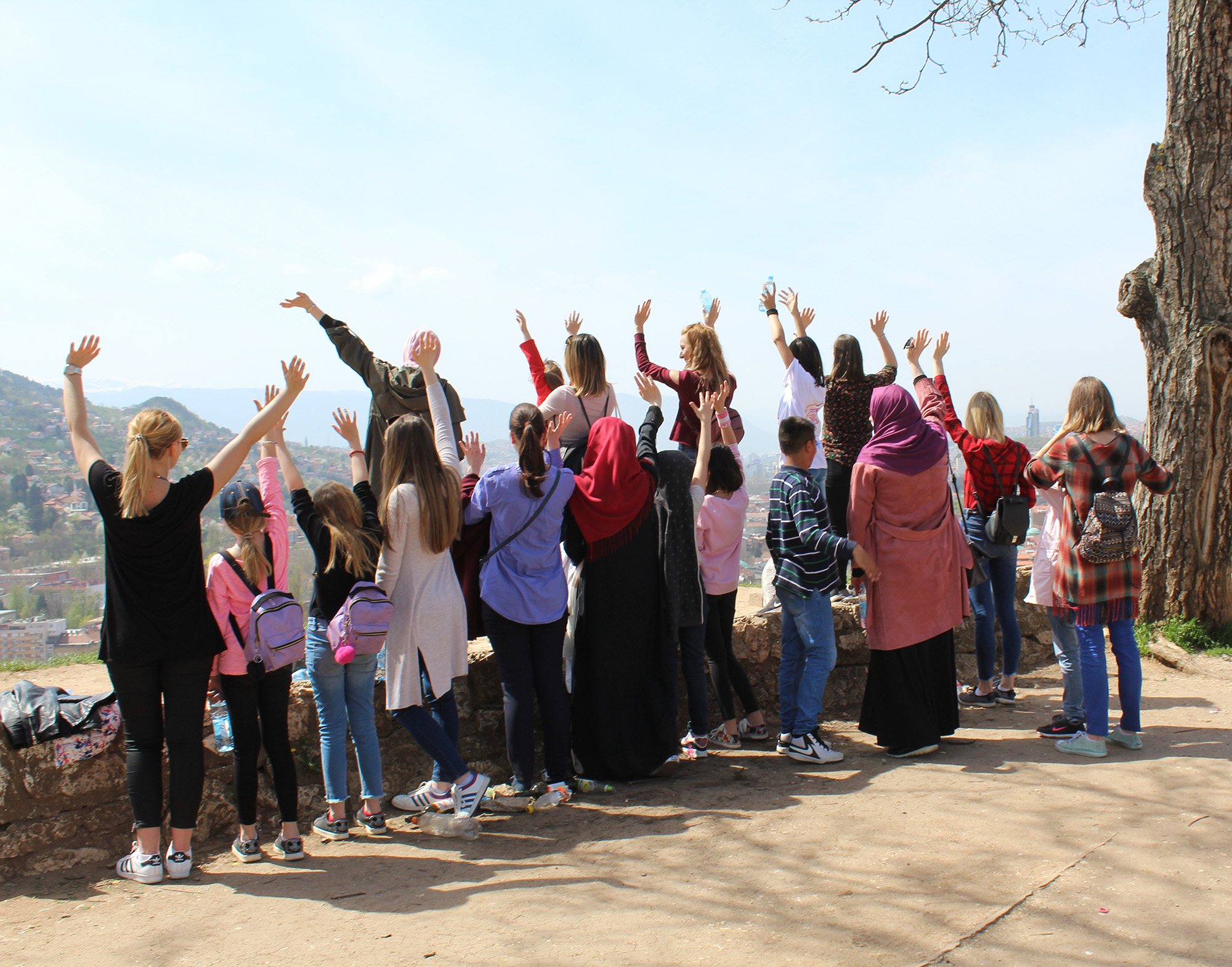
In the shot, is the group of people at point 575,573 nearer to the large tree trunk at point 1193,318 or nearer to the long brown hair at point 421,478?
the long brown hair at point 421,478

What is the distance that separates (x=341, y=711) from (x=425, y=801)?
0.62 metres

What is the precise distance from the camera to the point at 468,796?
389cm

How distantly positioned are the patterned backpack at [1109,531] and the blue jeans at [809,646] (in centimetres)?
135

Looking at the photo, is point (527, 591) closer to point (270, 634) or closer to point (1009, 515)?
point (270, 634)

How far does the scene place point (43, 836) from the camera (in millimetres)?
3590

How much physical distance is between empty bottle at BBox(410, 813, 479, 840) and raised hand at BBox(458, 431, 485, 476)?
5.52 feet

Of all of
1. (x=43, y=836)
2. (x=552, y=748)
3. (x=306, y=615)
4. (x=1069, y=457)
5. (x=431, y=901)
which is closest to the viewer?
(x=431, y=901)

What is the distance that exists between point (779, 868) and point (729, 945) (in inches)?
25.3

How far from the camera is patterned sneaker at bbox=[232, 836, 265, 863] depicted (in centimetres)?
362

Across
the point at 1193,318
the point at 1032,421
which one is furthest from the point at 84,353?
the point at 1032,421

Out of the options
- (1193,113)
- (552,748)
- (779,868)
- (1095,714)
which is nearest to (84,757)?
(552,748)

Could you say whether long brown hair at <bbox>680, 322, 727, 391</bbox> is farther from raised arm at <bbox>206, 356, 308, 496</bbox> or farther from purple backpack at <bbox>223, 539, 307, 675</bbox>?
purple backpack at <bbox>223, 539, 307, 675</bbox>

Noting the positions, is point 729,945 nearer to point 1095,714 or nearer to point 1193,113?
point 1095,714

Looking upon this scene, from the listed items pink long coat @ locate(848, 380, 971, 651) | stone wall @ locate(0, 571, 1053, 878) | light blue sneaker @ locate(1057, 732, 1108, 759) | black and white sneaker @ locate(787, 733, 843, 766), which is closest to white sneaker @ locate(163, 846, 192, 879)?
stone wall @ locate(0, 571, 1053, 878)
